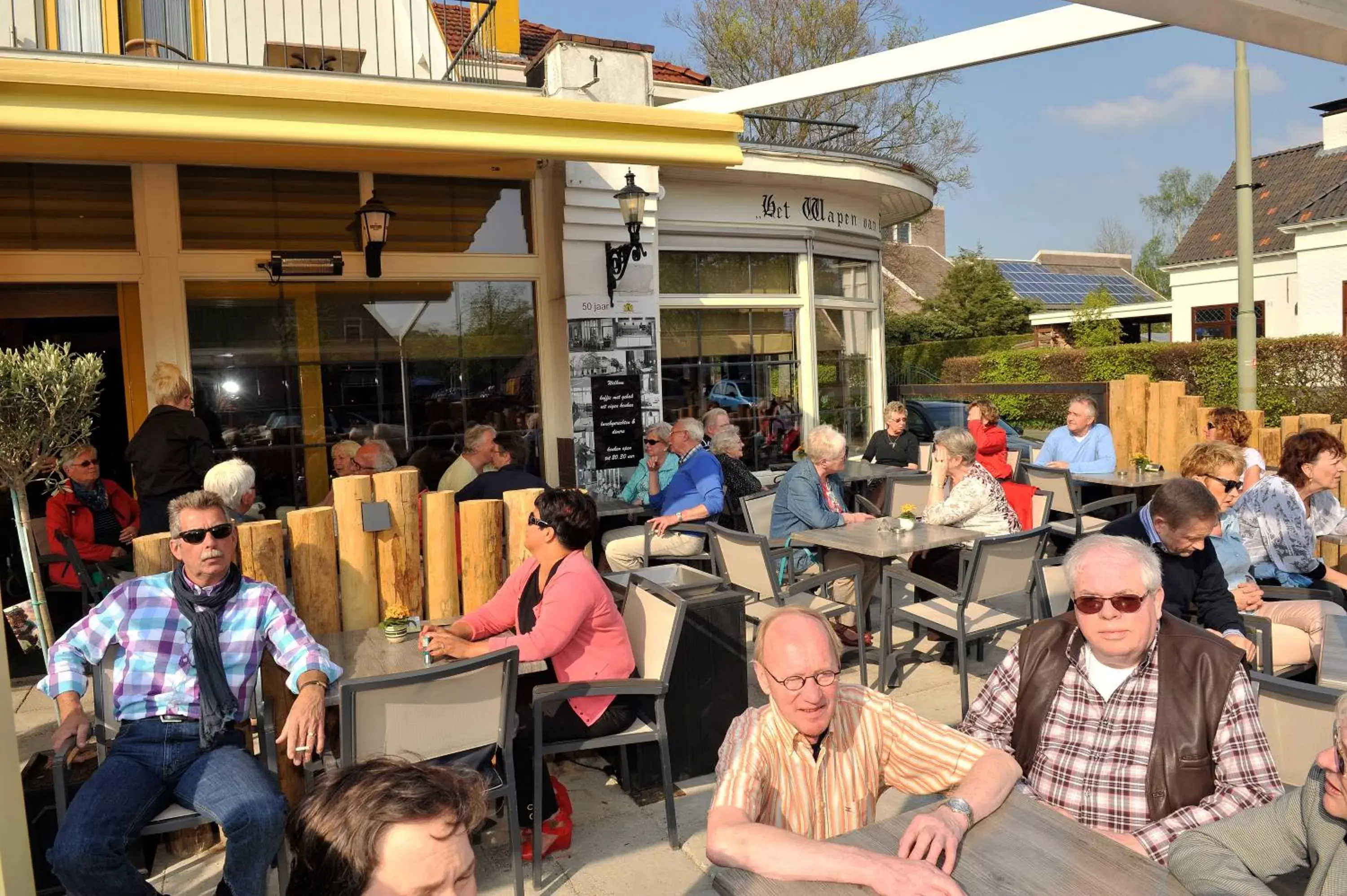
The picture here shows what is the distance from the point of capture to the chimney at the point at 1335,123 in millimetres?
23641

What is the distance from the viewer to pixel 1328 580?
489 cm

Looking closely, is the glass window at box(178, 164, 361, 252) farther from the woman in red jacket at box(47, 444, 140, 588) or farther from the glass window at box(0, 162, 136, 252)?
the woman in red jacket at box(47, 444, 140, 588)

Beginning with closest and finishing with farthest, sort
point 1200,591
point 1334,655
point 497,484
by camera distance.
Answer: point 1334,655
point 1200,591
point 497,484

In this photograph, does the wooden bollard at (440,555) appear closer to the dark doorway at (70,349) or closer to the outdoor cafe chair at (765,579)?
the outdoor cafe chair at (765,579)

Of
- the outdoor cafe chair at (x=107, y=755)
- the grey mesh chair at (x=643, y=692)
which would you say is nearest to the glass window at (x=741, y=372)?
the grey mesh chair at (x=643, y=692)

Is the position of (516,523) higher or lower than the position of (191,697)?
higher

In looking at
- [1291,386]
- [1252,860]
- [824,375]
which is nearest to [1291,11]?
[1252,860]

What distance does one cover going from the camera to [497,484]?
605 centimetres

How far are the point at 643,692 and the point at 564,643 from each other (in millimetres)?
343

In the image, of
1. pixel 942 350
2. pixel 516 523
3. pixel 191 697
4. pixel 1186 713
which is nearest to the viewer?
pixel 1186 713

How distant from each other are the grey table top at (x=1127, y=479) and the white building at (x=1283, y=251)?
567 inches

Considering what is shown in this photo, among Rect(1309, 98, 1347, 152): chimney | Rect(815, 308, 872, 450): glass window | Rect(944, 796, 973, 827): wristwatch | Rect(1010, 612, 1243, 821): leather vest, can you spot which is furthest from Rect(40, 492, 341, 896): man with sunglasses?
Rect(1309, 98, 1347, 152): chimney

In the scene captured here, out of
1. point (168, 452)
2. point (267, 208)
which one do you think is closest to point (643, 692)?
point (168, 452)

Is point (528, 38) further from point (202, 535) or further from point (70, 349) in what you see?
point (202, 535)
